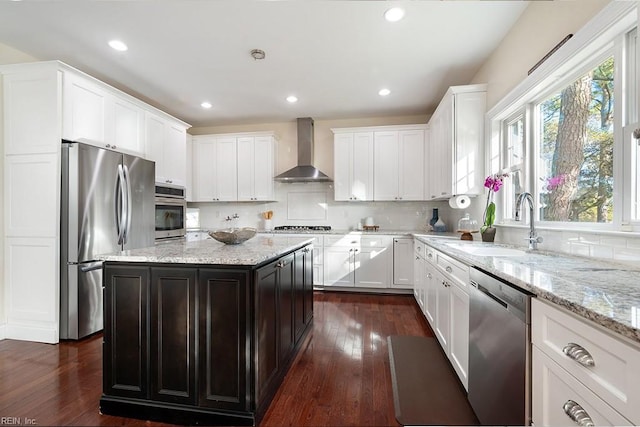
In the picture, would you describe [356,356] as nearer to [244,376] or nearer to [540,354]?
[244,376]

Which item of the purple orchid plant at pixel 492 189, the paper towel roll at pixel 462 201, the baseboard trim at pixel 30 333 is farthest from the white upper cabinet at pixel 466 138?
the baseboard trim at pixel 30 333

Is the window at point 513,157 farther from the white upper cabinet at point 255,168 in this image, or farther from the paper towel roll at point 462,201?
the white upper cabinet at point 255,168

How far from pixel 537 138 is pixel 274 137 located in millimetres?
3587

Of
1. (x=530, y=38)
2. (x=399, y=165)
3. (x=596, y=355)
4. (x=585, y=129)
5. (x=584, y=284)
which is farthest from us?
(x=399, y=165)

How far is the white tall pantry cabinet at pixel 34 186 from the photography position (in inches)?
98.3

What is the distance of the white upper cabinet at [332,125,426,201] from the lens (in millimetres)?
4172

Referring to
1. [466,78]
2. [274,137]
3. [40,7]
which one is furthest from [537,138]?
[40,7]

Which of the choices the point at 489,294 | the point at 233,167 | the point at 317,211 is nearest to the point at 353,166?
the point at 317,211

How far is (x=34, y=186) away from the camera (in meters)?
2.53

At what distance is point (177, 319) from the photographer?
156 cm

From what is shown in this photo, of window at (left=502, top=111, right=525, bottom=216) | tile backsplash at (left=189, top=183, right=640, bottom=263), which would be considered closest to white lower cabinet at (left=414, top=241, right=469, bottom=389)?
window at (left=502, top=111, right=525, bottom=216)

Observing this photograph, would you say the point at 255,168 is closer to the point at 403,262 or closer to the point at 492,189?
the point at 403,262

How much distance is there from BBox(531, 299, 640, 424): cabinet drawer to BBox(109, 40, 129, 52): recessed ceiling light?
11.9 feet

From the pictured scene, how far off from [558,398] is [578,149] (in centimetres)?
164
